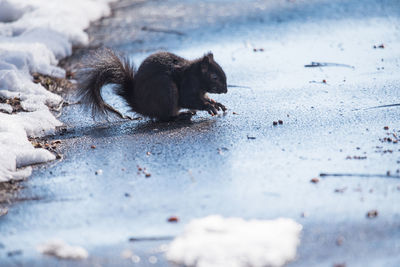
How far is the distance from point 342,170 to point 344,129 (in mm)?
976

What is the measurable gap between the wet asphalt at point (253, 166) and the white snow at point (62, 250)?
0.18 feet

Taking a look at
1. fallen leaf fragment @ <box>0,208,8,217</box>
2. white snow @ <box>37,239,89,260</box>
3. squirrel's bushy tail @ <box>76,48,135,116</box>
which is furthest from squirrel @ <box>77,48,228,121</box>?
white snow @ <box>37,239,89,260</box>

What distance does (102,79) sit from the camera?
5883mm

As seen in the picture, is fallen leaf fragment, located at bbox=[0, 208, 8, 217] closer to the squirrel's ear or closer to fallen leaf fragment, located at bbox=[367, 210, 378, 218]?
fallen leaf fragment, located at bbox=[367, 210, 378, 218]

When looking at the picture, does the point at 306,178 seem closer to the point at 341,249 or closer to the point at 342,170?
the point at 342,170

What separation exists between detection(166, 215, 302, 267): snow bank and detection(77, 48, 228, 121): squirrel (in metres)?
2.29

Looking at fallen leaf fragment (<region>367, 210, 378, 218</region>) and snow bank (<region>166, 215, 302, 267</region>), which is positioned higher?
fallen leaf fragment (<region>367, 210, 378, 218</region>)

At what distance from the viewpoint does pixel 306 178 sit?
4.23 metres

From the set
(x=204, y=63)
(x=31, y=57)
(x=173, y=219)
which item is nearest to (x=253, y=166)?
(x=173, y=219)

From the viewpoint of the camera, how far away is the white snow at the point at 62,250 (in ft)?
10.9

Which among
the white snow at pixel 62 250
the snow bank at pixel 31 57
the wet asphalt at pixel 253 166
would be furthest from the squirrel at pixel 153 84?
the white snow at pixel 62 250

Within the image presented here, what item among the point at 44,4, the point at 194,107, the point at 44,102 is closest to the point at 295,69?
the point at 194,107

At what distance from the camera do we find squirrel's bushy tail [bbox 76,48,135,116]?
5871mm

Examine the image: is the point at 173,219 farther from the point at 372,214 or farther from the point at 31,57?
the point at 31,57
